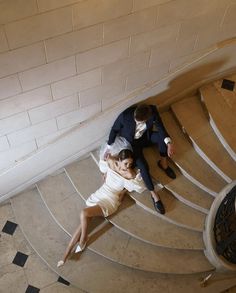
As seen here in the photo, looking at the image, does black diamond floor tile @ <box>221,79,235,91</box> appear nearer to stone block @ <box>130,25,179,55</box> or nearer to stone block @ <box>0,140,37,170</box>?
stone block @ <box>130,25,179,55</box>

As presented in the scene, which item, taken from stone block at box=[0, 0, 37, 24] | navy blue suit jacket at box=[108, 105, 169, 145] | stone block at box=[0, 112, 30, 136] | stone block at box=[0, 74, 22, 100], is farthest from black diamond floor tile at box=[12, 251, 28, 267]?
stone block at box=[0, 0, 37, 24]

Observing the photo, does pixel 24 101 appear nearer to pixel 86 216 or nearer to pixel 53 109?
pixel 53 109

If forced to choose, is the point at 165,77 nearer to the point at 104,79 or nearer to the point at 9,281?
the point at 104,79

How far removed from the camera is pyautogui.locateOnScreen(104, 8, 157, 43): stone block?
3.38 meters

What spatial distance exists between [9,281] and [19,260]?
23cm

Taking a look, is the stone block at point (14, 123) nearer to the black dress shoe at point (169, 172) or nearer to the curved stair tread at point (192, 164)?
the black dress shoe at point (169, 172)

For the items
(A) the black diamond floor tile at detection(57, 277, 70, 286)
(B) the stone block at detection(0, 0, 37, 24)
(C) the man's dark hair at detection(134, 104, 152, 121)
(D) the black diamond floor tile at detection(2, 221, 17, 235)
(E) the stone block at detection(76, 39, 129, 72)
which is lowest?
(A) the black diamond floor tile at detection(57, 277, 70, 286)

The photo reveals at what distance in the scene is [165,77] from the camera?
166 inches

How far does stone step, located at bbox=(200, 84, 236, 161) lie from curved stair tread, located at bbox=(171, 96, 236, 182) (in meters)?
0.07

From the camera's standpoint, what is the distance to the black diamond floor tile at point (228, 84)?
463cm

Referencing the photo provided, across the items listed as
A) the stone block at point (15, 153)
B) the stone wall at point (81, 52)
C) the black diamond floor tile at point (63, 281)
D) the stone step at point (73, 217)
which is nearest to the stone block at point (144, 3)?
the stone wall at point (81, 52)

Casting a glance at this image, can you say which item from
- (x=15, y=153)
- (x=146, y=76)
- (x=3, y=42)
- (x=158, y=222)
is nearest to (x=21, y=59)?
(x=3, y=42)

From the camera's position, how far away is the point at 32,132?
12.8 ft

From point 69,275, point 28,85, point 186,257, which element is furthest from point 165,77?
point 69,275
